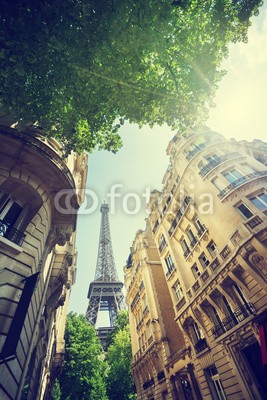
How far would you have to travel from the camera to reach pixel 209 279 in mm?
14953

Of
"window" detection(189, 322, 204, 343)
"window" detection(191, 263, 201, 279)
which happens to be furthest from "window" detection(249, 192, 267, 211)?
"window" detection(189, 322, 204, 343)

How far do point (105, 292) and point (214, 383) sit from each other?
54.7 m

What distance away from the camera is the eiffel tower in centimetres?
6022

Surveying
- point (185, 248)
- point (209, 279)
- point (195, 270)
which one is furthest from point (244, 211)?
point (185, 248)

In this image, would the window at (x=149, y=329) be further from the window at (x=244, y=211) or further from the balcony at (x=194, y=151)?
the balcony at (x=194, y=151)

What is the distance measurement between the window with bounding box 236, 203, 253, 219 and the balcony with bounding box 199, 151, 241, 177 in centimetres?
457

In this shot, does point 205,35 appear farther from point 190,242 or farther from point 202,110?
point 190,242

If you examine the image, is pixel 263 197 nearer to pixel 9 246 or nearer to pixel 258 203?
pixel 258 203

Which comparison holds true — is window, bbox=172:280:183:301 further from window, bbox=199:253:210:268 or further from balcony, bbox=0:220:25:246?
balcony, bbox=0:220:25:246

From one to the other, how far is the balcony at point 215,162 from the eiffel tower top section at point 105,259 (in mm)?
59421

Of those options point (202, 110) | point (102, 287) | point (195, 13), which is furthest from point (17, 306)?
point (102, 287)

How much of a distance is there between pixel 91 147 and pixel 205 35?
7.03 m

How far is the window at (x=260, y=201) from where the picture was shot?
14.5m

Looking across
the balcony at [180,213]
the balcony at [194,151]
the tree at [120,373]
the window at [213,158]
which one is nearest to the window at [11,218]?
the balcony at [180,213]
